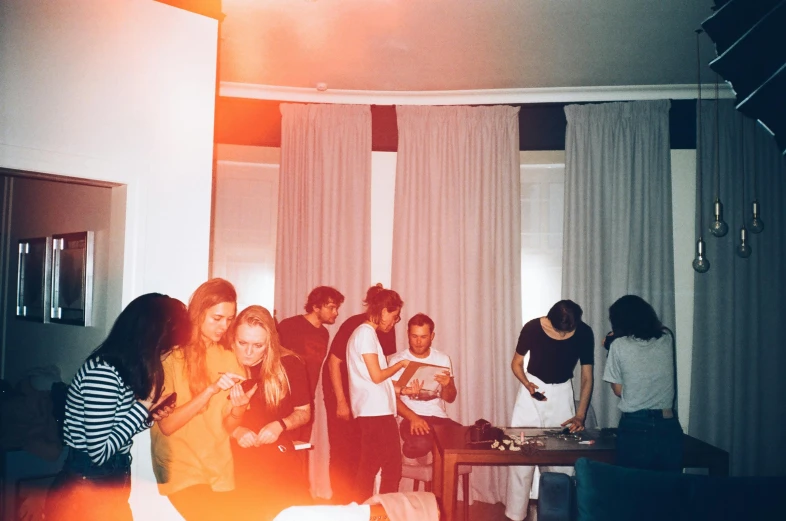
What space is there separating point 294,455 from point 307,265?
2570mm

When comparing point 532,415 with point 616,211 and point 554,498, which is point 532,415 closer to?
point 554,498

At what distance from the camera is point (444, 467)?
3.18 m

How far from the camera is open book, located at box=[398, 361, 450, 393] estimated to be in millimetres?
3883

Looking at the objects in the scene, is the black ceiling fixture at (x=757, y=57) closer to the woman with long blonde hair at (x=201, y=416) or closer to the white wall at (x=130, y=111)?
the woman with long blonde hair at (x=201, y=416)

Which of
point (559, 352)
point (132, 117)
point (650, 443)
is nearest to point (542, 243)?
point (559, 352)

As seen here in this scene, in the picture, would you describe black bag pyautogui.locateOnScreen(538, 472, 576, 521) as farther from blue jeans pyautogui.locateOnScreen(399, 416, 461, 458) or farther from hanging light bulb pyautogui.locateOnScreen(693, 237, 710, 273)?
hanging light bulb pyautogui.locateOnScreen(693, 237, 710, 273)

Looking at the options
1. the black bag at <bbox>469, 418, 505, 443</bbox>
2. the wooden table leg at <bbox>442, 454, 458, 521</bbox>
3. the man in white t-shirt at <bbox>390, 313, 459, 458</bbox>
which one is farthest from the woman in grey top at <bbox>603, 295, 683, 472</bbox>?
the man in white t-shirt at <bbox>390, 313, 459, 458</bbox>

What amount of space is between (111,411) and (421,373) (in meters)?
2.30

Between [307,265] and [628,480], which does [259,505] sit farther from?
[307,265]

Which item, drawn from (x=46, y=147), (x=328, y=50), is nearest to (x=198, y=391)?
(x=46, y=147)

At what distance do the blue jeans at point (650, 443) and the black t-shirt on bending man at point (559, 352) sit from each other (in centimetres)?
73

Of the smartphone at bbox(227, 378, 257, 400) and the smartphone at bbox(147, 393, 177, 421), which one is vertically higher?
the smartphone at bbox(227, 378, 257, 400)

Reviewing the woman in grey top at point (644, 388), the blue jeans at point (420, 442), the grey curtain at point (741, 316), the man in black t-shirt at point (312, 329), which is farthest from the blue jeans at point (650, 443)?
the man in black t-shirt at point (312, 329)

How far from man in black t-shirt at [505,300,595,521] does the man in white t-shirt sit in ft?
1.84
